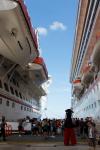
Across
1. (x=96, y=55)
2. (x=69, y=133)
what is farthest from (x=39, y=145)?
(x=96, y=55)

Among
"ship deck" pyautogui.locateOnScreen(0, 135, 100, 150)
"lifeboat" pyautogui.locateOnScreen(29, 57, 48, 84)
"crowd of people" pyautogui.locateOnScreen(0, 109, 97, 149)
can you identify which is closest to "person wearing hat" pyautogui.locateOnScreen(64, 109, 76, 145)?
"crowd of people" pyautogui.locateOnScreen(0, 109, 97, 149)

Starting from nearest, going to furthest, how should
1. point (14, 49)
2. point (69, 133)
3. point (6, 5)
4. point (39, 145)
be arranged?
point (39, 145), point (69, 133), point (6, 5), point (14, 49)

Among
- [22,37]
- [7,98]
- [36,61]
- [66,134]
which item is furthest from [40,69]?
[66,134]

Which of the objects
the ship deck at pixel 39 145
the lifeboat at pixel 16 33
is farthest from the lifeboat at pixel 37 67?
the ship deck at pixel 39 145

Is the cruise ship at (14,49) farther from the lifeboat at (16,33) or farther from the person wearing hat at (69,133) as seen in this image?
the person wearing hat at (69,133)

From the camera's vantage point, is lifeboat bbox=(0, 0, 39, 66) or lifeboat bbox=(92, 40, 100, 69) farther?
lifeboat bbox=(92, 40, 100, 69)

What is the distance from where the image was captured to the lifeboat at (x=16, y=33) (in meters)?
16.9

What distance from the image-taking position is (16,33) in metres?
20.5

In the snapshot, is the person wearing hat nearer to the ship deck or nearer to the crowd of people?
the crowd of people

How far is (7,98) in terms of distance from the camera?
27203mm

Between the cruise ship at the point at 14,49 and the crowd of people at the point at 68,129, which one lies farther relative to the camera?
the cruise ship at the point at 14,49

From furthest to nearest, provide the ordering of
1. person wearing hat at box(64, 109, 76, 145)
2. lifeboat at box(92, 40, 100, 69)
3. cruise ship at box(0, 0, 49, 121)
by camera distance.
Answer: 1. lifeboat at box(92, 40, 100, 69)
2. cruise ship at box(0, 0, 49, 121)
3. person wearing hat at box(64, 109, 76, 145)

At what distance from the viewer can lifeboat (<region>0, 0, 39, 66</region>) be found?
1689cm

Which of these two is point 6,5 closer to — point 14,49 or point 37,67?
point 14,49
